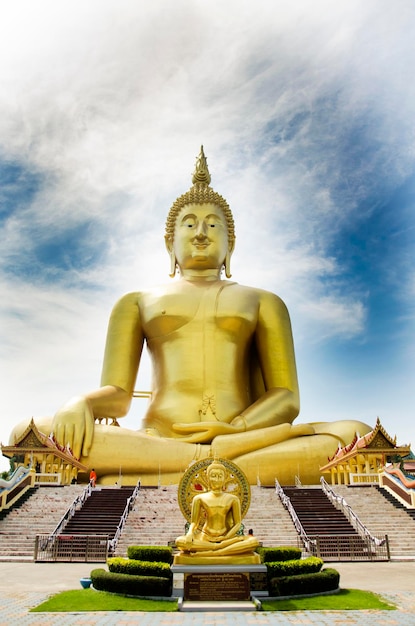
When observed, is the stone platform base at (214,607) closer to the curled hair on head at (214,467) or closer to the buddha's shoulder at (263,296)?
the curled hair on head at (214,467)

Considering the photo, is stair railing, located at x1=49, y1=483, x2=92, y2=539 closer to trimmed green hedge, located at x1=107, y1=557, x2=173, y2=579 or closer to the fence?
the fence

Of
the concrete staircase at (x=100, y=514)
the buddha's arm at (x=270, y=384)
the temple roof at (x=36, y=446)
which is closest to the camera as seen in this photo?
the concrete staircase at (x=100, y=514)

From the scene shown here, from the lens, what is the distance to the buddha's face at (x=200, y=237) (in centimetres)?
2061

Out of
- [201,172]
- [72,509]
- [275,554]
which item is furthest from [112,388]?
[275,554]

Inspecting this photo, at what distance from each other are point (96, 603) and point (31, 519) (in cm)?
685

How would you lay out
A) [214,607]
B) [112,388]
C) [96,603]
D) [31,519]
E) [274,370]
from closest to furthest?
[214,607] < [96,603] < [31,519] < [112,388] < [274,370]

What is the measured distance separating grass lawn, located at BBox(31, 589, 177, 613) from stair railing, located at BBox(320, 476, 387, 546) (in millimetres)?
5632

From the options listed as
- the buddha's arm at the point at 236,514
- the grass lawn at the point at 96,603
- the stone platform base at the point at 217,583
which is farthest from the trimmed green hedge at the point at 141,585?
the buddha's arm at the point at 236,514

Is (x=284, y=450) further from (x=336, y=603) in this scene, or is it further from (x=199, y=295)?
(x=336, y=603)

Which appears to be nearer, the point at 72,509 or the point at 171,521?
the point at 171,521

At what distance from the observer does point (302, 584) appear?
19.4ft

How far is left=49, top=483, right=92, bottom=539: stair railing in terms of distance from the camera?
10609 millimetres

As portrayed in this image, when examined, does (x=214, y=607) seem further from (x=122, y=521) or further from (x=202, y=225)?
(x=202, y=225)

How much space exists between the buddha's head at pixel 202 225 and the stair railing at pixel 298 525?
9.73 m
